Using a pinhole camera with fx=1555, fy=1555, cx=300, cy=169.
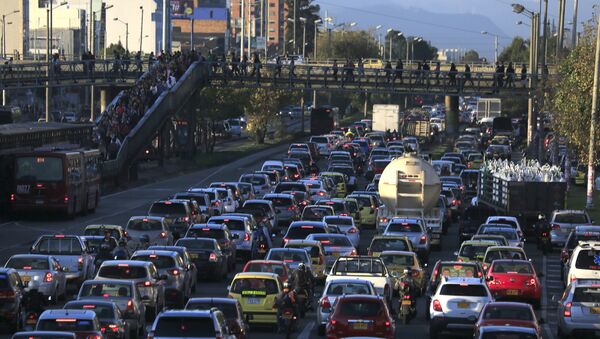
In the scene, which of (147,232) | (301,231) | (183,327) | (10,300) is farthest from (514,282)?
(183,327)

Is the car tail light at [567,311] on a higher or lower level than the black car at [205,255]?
higher

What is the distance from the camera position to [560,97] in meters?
72.8

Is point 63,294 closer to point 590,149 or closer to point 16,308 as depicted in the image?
point 16,308

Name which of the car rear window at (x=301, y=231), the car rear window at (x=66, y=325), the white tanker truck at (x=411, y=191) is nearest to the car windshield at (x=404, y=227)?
the car rear window at (x=301, y=231)

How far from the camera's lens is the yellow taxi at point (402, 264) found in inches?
1463

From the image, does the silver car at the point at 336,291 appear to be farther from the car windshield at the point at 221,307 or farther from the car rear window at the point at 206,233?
the car rear window at the point at 206,233

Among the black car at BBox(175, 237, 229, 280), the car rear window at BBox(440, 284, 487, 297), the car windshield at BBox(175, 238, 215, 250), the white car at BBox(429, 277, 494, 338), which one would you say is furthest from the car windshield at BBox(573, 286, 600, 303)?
the car windshield at BBox(175, 238, 215, 250)

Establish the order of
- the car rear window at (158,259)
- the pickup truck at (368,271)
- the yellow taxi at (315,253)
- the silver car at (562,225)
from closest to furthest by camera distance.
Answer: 1. the pickup truck at (368,271)
2. the car rear window at (158,259)
3. the yellow taxi at (315,253)
4. the silver car at (562,225)

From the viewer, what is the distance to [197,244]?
39906 millimetres

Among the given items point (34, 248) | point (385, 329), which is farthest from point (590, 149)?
point (385, 329)

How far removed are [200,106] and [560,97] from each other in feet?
134

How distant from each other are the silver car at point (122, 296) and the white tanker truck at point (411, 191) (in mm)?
23354

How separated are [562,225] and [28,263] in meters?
22.2

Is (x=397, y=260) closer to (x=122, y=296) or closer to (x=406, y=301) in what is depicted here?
(x=406, y=301)
